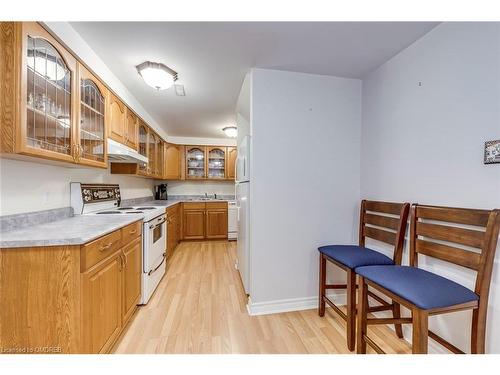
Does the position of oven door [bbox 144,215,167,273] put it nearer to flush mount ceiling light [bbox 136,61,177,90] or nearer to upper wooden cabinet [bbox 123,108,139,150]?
upper wooden cabinet [bbox 123,108,139,150]

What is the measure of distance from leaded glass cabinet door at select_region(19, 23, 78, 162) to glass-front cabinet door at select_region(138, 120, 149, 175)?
4.81 ft

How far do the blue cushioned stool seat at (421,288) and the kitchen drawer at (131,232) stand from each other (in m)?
1.72

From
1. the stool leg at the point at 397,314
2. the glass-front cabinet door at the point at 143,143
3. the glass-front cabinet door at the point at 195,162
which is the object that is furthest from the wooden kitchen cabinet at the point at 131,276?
the glass-front cabinet door at the point at 195,162

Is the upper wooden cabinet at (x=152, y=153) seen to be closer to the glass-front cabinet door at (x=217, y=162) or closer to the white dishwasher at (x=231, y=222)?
the glass-front cabinet door at (x=217, y=162)

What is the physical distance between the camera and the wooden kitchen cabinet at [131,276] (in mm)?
1748

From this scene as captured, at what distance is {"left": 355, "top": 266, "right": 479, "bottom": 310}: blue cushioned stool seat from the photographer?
107 cm

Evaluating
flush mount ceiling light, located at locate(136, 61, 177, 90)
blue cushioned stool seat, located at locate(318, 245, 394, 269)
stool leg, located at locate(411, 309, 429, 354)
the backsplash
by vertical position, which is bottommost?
stool leg, located at locate(411, 309, 429, 354)

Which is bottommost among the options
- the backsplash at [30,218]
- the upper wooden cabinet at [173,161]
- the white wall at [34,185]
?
the backsplash at [30,218]

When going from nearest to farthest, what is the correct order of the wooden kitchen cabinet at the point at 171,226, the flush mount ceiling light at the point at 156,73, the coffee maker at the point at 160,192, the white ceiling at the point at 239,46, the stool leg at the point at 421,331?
the stool leg at the point at 421,331 → the white ceiling at the point at 239,46 → the flush mount ceiling light at the point at 156,73 → the wooden kitchen cabinet at the point at 171,226 → the coffee maker at the point at 160,192

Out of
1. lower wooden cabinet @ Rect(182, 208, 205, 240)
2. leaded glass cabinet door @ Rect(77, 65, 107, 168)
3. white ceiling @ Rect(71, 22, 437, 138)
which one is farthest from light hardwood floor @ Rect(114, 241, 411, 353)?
white ceiling @ Rect(71, 22, 437, 138)

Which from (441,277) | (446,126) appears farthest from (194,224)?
(446,126)

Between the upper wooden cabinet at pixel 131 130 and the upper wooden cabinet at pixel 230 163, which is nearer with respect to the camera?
the upper wooden cabinet at pixel 131 130

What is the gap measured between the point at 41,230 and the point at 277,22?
6.56ft

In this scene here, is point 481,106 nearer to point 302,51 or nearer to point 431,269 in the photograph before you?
point 431,269
